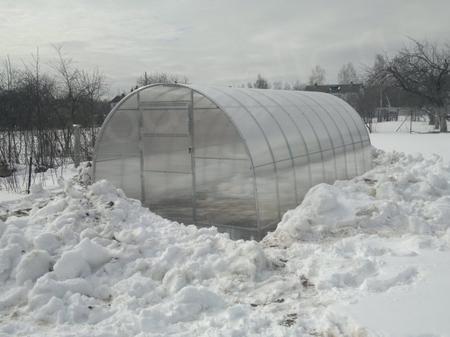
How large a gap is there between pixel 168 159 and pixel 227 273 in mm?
3947

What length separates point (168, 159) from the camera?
888 cm

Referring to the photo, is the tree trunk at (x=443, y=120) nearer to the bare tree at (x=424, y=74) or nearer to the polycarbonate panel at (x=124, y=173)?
the bare tree at (x=424, y=74)

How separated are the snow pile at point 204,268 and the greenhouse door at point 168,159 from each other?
3.94 ft

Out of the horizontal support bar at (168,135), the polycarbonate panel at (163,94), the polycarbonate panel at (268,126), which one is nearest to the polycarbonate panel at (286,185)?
the polycarbonate panel at (268,126)

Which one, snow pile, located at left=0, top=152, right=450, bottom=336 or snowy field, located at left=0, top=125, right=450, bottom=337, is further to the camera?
snow pile, located at left=0, top=152, right=450, bottom=336

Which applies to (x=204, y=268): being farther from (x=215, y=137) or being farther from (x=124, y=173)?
(x=124, y=173)

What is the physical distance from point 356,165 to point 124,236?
758cm

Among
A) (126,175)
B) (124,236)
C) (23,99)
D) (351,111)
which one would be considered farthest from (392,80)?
(124,236)

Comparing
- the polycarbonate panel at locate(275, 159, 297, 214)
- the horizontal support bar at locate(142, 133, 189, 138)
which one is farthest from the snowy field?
the horizontal support bar at locate(142, 133, 189, 138)

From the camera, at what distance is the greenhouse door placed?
8.62 metres

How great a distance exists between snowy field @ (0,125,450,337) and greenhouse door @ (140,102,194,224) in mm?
1155

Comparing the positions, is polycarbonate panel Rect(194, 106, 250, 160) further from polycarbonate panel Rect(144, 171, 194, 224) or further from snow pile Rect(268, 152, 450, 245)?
snow pile Rect(268, 152, 450, 245)

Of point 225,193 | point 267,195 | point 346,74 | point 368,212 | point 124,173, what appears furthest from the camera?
point 346,74

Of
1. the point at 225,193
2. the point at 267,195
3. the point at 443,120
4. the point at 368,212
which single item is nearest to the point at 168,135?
the point at 225,193
